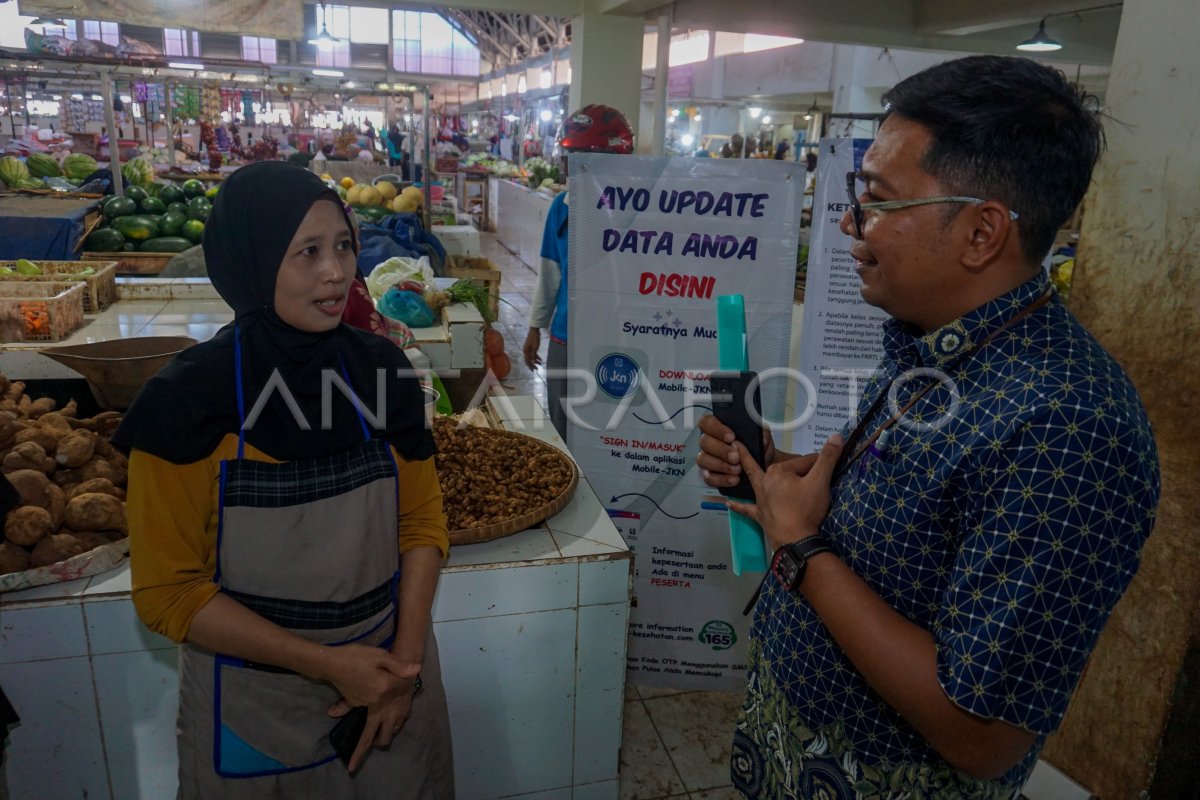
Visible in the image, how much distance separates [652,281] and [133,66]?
417cm

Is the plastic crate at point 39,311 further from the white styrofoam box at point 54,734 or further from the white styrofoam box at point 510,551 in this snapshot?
the white styrofoam box at point 510,551

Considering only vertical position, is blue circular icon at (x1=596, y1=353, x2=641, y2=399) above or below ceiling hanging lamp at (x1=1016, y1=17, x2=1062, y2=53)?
below

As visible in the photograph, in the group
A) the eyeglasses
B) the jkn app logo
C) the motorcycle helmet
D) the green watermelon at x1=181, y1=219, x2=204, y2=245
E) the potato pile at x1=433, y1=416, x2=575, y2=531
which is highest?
the motorcycle helmet

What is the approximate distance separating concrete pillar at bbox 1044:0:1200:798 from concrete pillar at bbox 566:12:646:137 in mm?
5081

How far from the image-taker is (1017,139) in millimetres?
869

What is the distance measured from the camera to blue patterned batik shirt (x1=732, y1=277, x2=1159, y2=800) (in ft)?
2.55

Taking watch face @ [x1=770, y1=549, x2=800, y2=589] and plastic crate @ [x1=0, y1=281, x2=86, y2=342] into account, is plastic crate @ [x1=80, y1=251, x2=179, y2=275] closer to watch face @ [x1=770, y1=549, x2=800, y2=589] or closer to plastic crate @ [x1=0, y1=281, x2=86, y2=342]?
plastic crate @ [x1=0, y1=281, x2=86, y2=342]

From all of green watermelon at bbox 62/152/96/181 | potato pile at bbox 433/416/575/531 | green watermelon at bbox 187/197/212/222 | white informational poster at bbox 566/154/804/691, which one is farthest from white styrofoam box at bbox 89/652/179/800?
green watermelon at bbox 62/152/96/181

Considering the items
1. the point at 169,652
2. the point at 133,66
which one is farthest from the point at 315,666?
the point at 133,66

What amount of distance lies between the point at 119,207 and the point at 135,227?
22 cm

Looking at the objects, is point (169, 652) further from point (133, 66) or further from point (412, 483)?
point (133, 66)

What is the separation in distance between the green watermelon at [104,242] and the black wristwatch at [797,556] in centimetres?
480

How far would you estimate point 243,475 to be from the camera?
1.13m

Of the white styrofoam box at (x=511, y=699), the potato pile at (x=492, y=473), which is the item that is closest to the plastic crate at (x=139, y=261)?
Result: the potato pile at (x=492, y=473)
